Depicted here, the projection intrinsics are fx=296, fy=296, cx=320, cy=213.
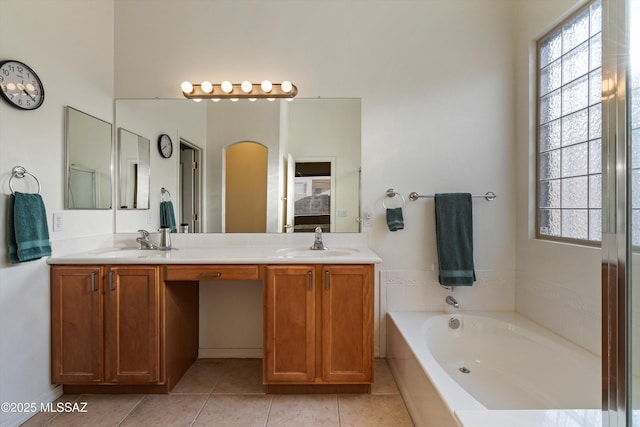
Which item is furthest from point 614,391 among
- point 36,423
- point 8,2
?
point 8,2

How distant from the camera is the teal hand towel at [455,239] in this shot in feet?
7.04

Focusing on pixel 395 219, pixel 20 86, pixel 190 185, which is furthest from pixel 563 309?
pixel 20 86

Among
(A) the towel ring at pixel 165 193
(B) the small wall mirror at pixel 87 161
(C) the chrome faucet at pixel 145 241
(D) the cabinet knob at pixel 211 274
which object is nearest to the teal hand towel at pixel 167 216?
(A) the towel ring at pixel 165 193

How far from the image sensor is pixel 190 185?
232 centimetres

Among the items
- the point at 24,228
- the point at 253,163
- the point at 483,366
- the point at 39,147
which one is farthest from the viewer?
the point at 253,163

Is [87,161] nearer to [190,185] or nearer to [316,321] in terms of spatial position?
[190,185]

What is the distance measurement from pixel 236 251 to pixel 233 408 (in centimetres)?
94

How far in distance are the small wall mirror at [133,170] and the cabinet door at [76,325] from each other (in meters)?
0.69

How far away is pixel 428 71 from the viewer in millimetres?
2262

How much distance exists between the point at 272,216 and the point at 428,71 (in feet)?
5.35

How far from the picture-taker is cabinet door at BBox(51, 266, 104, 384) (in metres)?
1.74

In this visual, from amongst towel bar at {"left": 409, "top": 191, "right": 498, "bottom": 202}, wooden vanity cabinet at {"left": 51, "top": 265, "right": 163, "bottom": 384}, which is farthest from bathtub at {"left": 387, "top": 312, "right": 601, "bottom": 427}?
wooden vanity cabinet at {"left": 51, "top": 265, "right": 163, "bottom": 384}

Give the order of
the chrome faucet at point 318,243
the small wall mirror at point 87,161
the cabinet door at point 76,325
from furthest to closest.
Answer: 1. the chrome faucet at point 318,243
2. the small wall mirror at point 87,161
3. the cabinet door at point 76,325

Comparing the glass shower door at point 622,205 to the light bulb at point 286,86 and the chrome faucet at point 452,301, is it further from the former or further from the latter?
the light bulb at point 286,86
